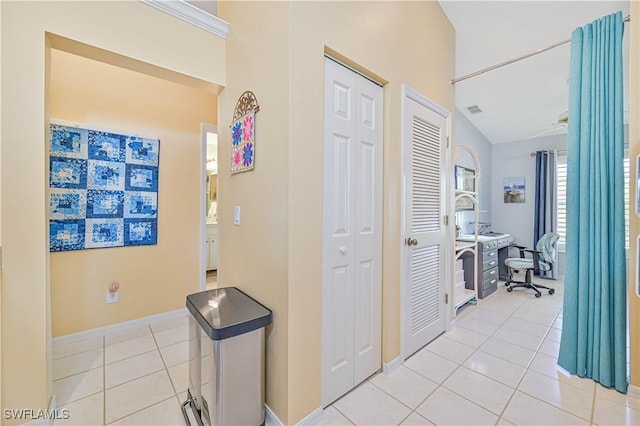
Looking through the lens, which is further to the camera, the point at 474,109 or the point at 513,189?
the point at 513,189

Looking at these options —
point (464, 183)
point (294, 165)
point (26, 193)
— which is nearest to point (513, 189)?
point (464, 183)

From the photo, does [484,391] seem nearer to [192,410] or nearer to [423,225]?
[423,225]

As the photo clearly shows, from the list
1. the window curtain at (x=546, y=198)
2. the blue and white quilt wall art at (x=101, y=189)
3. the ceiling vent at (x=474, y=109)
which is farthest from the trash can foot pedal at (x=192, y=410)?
the window curtain at (x=546, y=198)

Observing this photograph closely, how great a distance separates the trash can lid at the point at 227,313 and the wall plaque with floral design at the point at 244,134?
32.4 inches

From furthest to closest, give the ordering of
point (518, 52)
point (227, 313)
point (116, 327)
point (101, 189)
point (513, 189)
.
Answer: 1. point (513, 189)
2. point (518, 52)
3. point (116, 327)
4. point (101, 189)
5. point (227, 313)

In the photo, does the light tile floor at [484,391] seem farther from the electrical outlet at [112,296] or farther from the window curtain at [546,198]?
the window curtain at [546,198]

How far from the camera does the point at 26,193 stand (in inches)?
56.2

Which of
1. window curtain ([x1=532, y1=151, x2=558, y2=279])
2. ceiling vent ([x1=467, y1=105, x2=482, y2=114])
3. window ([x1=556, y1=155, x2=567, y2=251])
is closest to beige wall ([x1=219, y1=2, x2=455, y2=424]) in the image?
ceiling vent ([x1=467, y1=105, x2=482, y2=114])

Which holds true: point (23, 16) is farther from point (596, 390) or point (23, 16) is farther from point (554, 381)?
point (596, 390)

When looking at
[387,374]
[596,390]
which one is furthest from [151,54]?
[596,390]

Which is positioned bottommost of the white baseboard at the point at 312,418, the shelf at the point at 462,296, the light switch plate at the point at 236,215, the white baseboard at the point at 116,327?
the white baseboard at the point at 312,418

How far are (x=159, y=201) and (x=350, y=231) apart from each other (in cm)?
220

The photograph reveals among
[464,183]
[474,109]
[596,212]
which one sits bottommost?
[596,212]

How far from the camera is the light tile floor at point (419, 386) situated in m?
1.59
